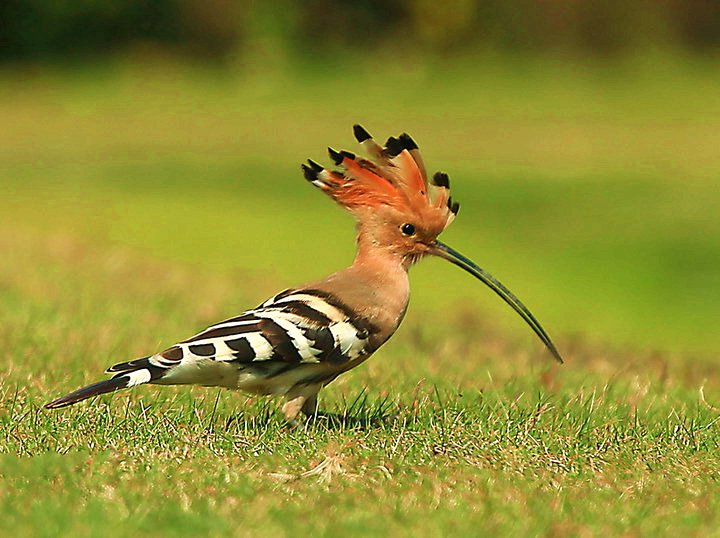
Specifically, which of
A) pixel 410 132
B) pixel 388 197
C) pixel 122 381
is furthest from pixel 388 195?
pixel 410 132

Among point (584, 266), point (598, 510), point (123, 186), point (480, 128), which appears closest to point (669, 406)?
point (598, 510)

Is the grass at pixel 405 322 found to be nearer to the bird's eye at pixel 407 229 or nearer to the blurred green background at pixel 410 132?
the blurred green background at pixel 410 132

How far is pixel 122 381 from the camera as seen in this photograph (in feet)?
13.6

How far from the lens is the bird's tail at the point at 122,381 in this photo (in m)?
4.09

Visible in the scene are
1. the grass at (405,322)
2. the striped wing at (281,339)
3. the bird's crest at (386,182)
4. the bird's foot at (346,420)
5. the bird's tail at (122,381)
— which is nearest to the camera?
the grass at (405,322)

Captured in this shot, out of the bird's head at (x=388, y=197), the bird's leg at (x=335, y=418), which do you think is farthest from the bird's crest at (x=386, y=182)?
the bird's leg at (x=335, y=418)

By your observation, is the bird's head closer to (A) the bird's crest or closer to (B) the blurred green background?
(A) the bird's crest

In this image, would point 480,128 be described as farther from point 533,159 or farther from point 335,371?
point 335,371

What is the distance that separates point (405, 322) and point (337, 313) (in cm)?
397

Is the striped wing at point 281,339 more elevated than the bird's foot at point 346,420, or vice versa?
the striped wing at point 281,339

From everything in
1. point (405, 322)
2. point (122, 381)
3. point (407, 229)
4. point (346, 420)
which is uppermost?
point (407, 229)

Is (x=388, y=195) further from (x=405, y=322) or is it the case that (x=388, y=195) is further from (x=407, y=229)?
(x=405, y=322)

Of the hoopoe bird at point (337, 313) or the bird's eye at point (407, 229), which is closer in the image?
the hoopoe bird at point (337, 313)

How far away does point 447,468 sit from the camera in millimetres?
4062
